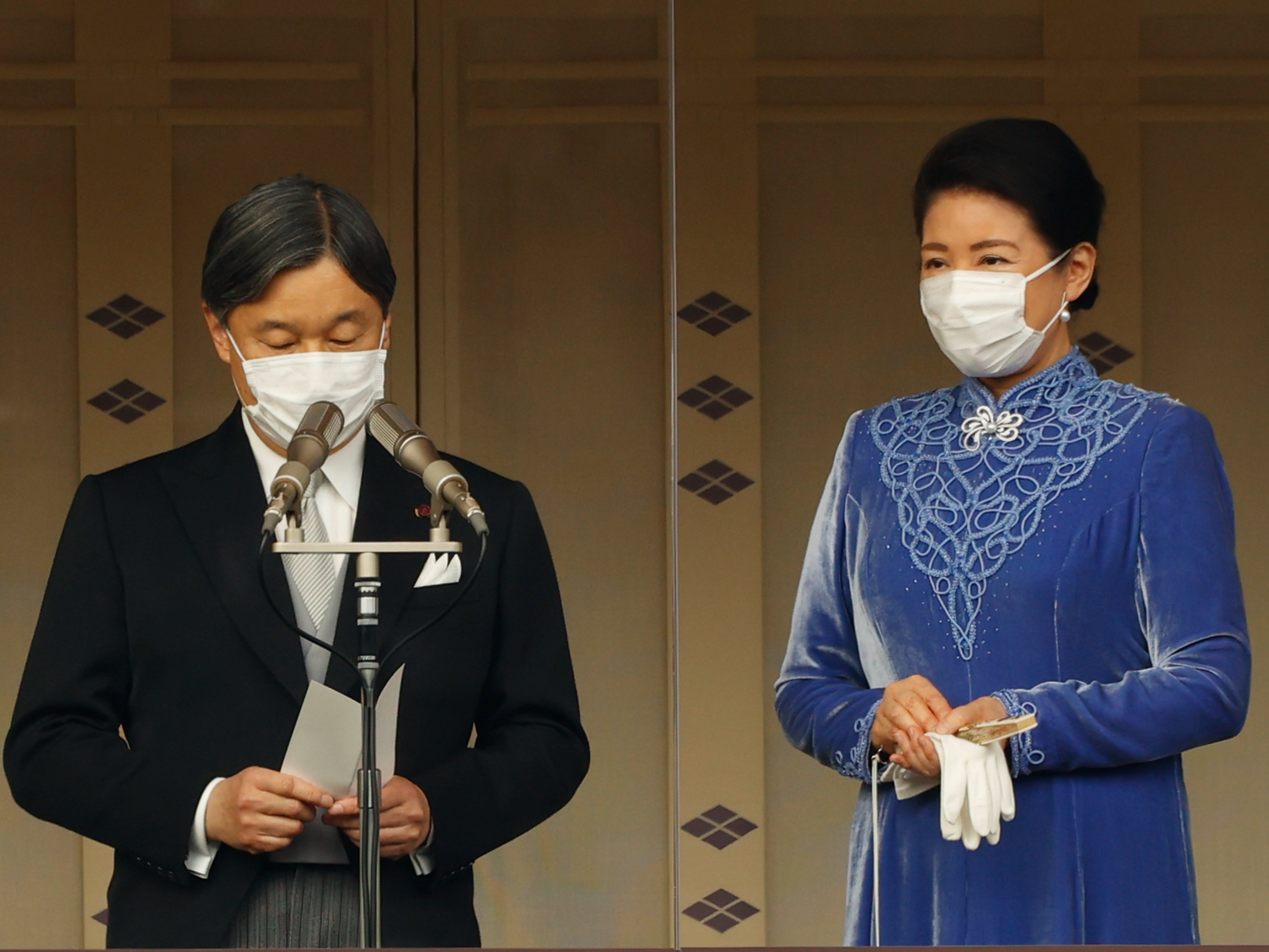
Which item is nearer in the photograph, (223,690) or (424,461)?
(424,461)

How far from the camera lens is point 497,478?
4.07 metres

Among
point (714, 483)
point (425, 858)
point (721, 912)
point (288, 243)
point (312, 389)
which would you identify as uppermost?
point (288, 243)

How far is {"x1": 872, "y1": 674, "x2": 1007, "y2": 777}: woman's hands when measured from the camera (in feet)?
12.0

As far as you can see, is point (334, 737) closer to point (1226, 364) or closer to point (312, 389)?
point (312, 389)

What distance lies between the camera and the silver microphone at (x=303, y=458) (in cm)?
294

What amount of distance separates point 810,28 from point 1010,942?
5.70 feet

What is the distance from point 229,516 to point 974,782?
4.25 ft

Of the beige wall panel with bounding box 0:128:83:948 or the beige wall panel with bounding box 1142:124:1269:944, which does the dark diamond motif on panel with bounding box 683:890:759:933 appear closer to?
the beige wall panel with bounding box 1142:124:1269:944

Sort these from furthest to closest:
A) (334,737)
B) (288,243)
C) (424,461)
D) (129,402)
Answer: (129,402) < (288,243) < (334,737) < (424,461)

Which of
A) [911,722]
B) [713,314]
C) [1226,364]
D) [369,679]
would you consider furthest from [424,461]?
[1226,364]

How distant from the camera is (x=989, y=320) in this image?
387 cm

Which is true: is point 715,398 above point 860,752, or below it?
above

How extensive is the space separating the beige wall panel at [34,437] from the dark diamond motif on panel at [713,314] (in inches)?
44.6

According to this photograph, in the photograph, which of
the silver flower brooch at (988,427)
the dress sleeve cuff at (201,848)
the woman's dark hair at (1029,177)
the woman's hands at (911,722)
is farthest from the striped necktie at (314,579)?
the woman's dark hair at (1029,177)
